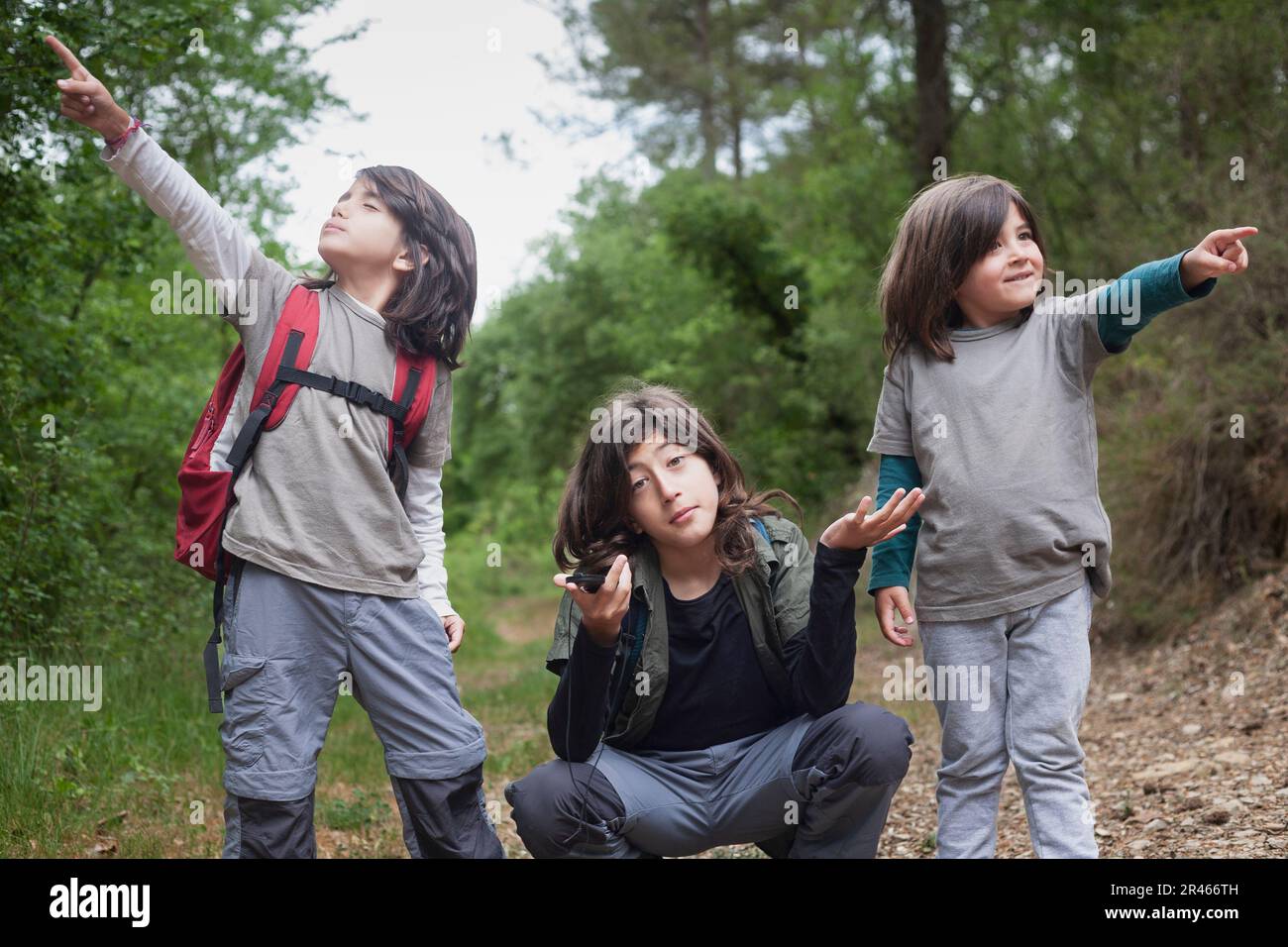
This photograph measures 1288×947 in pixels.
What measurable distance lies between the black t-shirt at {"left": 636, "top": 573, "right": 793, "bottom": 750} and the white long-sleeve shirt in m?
0.60

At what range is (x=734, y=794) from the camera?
3041 mm

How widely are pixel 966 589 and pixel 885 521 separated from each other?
46 cm

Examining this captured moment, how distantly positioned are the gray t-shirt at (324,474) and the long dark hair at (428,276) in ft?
0.30

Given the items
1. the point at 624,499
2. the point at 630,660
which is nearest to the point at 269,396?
the point at 624,499

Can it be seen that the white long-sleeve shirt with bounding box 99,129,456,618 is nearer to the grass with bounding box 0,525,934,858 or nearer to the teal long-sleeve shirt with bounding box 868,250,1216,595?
the teal long-sleeve shirt with bounding box 868,250,1216,595

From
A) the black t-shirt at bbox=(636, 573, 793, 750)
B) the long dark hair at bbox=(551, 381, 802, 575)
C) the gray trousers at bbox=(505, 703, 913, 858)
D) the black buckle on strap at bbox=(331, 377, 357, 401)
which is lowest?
the gray trousers at bbox=(505, 703, 913, 858)

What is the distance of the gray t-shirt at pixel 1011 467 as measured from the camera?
3045 mm

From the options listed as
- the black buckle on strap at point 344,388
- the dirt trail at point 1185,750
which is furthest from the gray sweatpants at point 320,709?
the dirt trail at point 1185,750

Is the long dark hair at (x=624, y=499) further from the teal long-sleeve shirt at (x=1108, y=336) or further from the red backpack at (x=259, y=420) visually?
the red backpack at (x=259, y=420)

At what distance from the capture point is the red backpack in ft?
9.55

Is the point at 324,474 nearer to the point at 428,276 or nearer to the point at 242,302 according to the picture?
the point at 242,302

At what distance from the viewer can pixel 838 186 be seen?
15.3 m

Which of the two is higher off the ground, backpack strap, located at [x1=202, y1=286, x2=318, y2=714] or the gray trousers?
backpack strap, located at [x1=202, y1=286, x2=318, y2=714]

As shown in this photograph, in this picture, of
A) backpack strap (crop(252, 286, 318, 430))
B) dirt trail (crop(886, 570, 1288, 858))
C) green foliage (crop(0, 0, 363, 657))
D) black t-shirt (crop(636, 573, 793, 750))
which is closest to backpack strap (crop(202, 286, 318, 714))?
backpack strap (crop(252, 286, 318, 430))
